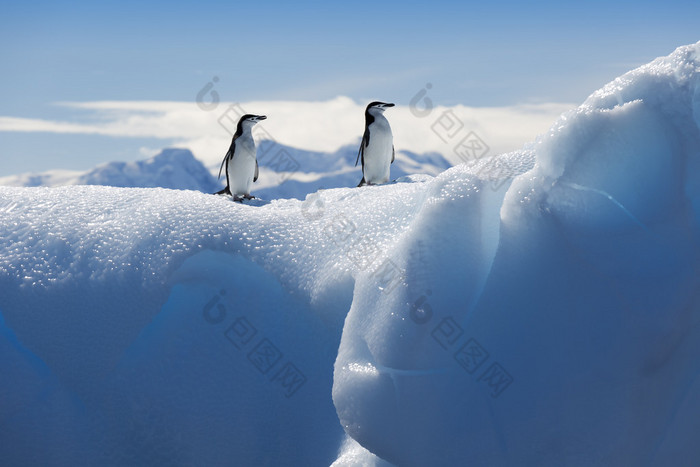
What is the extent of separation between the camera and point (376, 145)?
646 cm

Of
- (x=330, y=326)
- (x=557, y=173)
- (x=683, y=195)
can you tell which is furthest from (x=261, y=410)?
(x=683, y=195)

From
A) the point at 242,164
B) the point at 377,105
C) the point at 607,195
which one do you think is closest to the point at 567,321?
the point at 607,195

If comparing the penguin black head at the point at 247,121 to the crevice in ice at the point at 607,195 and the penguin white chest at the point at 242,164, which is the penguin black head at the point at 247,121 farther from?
the crevice in ice at the point at 607,195

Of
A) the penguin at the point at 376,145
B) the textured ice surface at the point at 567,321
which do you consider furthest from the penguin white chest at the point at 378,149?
the textured ice surface at the point at 567,321

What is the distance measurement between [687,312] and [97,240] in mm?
2744

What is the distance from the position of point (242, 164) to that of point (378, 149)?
150 centimetres

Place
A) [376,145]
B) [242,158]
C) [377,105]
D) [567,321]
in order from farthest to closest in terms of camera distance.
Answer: [377,105] → [376,145] → [242,158] → [567,321]

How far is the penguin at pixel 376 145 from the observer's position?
6457mm

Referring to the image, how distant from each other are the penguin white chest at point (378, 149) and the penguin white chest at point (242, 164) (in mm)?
1267

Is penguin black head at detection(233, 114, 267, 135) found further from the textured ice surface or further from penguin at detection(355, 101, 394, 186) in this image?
the textured ice surface

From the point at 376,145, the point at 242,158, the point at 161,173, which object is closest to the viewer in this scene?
the point at 242,158

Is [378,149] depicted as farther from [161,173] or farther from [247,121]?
[161,173]

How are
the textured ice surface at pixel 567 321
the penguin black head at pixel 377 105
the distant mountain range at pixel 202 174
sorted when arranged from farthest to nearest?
the distant mountain range at pixel 202 174
the penguin black head at pixel 377 105
the textured ice surface at pixel 567 321

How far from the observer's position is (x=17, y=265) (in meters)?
3.12
